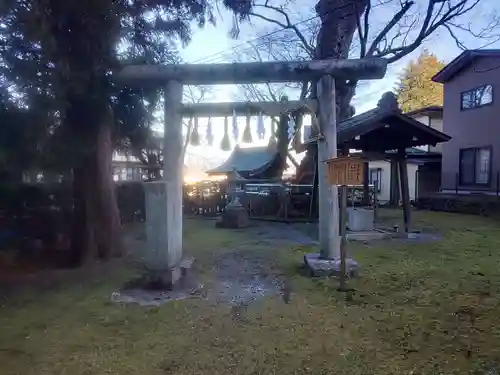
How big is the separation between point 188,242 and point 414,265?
4874 millimetres

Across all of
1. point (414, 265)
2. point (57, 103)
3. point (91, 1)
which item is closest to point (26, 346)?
point (57, 103)

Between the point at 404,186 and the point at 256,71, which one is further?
the point at 404,186

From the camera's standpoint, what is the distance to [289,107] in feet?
21.3

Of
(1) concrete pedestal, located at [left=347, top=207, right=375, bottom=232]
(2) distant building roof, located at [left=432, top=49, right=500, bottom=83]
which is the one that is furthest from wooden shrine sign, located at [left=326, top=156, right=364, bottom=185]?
(2) distant building roof, located at [left=432, top=49, right=500, bottom=83]

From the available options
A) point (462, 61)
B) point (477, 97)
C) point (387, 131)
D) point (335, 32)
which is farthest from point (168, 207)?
point (462, 61)

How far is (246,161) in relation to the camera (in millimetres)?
25781

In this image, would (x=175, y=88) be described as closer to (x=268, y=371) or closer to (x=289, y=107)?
(x=289, y=107)

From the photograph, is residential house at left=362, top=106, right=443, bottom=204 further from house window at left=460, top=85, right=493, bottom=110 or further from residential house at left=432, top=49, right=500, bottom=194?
house window at left=460, top=85, right=493, bottom=110

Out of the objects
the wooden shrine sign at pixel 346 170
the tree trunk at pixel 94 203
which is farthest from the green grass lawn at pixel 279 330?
the wooden shrine sign at pixel 346 170

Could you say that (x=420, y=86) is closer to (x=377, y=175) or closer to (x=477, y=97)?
(x=377, y=175)

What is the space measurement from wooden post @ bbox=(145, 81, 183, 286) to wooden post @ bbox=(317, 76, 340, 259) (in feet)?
7.21

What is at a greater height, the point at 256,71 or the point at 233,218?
the point at 256,71

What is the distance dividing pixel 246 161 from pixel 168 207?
20.0 meters

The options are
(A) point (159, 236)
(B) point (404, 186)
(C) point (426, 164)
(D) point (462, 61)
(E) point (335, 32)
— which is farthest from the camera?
(C) point (426, 164)
